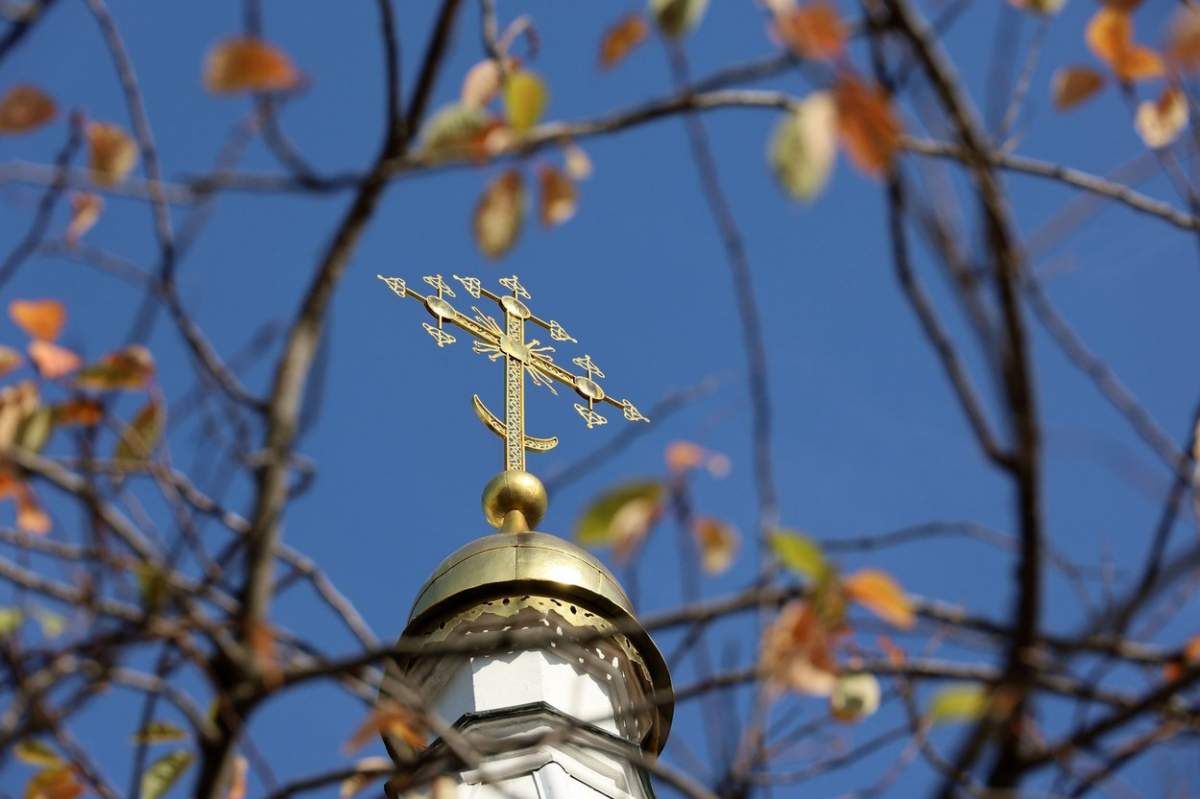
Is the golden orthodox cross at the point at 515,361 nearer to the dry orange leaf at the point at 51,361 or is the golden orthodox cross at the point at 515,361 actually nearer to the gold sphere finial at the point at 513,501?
the gold sphere finial at the point at 513,501

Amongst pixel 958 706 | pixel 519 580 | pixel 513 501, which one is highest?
pixel 513 501

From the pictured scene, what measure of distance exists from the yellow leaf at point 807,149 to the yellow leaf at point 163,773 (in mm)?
1604

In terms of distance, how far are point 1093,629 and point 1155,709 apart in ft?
0.56

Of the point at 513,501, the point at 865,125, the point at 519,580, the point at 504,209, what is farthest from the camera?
the point at 513,501

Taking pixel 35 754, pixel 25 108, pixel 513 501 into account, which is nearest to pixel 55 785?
pixel 35 754

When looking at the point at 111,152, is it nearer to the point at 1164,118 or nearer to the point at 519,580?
the point at 1164,118

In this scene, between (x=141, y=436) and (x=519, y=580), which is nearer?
(x=141, y=436)

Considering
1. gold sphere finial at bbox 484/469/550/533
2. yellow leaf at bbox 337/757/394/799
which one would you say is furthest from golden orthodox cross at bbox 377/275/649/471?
yellow leaf at bbox 337/757/394/799

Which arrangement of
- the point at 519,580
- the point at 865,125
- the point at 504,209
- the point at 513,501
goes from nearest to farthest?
the point at 865,125, the point at 504,209, the point at 519,580, the point at 513,501

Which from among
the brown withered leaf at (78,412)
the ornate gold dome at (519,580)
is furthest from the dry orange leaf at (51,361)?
the ornate gold dome at (519,580)

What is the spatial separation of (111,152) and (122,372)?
473 mm

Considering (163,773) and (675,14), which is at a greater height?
(675,14)

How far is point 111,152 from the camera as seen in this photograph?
3.85 meters

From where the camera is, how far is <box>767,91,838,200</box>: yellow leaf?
303 cm
